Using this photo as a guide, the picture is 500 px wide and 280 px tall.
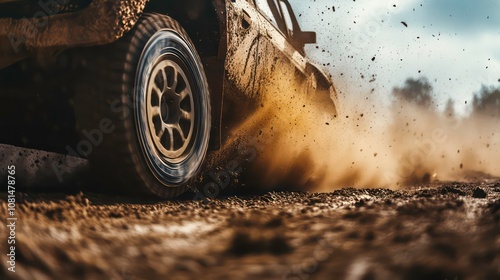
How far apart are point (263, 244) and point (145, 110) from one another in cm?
138

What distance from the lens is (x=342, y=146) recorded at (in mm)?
6469

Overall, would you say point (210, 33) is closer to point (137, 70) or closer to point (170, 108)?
point (170, 108)

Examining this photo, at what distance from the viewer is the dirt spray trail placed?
477cm

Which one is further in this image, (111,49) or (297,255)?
(111,49)

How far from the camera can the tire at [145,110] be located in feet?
8.02

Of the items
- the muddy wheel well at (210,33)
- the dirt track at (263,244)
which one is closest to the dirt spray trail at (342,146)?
the muddy wheel well at (210,33)

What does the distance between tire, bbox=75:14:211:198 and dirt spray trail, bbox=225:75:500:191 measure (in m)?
1.21

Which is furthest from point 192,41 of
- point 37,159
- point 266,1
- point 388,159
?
point 388,159

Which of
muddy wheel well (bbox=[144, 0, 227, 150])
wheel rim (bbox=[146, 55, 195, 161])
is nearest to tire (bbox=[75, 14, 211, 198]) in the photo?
wheel rim (bbox=[146, 55, 195, 161])

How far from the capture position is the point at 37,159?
2.83m

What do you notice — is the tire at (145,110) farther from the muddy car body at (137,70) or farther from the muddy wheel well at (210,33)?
the muddy wheel well at (210,33)

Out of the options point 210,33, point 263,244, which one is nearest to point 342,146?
point 210,33

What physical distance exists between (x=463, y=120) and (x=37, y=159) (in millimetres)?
17419

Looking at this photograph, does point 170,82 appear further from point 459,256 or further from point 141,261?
point 459,256
